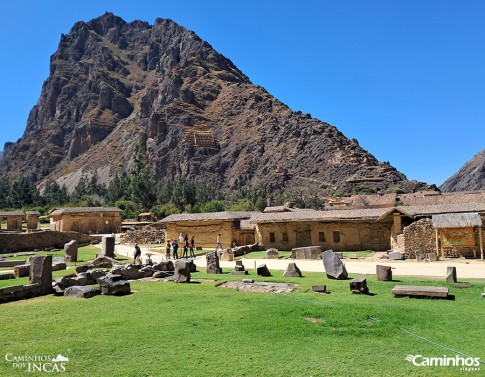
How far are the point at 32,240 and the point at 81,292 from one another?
2633 centimetres

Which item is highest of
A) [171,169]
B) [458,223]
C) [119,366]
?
[171,169]

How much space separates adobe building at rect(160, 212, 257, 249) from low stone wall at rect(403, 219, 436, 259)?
1508cm

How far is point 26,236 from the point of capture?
121ft

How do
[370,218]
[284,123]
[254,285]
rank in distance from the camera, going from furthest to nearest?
[284,123]
[370,218]
[254,285]

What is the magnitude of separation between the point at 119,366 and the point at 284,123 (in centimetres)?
17295

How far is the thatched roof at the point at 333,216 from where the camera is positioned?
102 ft

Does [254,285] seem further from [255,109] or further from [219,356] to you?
[255,109]

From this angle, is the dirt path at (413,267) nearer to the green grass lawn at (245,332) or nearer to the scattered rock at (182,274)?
the green grass lawn at (245,332)

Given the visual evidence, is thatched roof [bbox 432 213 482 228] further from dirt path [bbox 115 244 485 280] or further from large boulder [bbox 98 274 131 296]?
large boulder [bbox 98 274 131 296]

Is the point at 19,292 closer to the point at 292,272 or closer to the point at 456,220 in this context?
the point at 292,272

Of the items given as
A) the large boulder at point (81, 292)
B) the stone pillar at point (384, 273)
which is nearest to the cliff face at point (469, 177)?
the stone pillar at point (384, 273)

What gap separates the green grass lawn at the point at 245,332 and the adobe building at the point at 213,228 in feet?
76.2

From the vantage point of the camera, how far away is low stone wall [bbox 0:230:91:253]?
3562cm

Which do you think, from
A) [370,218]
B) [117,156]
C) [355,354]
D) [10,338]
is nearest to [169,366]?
[355,354]
